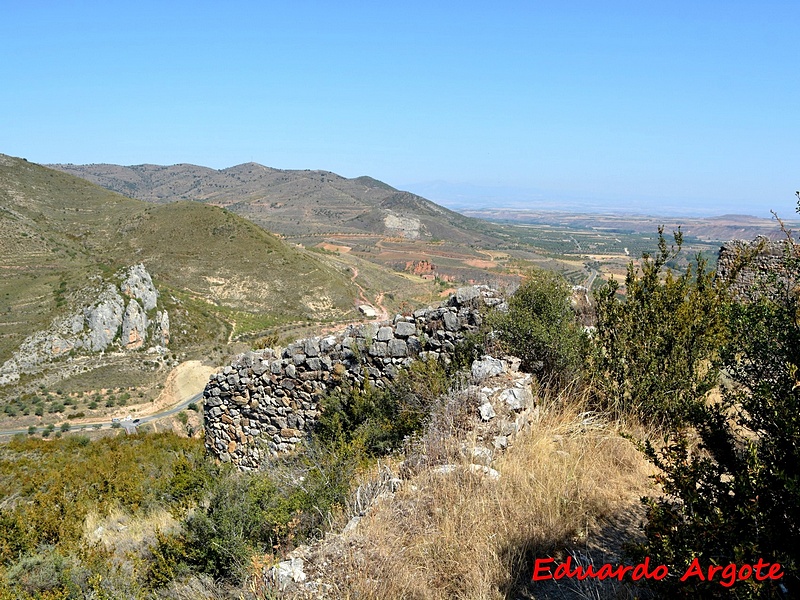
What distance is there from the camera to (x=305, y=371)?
8.17 metres

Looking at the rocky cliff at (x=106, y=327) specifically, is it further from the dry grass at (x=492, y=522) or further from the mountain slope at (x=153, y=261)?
the dry grass at (x=492, y=522)

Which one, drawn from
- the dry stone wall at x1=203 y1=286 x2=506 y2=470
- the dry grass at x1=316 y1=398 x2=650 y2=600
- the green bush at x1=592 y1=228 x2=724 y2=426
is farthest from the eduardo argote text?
the dry stone wall at x1=203 y1=286 x2=506 y2=470

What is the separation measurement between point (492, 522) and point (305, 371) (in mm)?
5594

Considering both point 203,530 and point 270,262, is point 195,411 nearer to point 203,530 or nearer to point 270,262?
point 203,530

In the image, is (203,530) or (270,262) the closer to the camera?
(203,530)

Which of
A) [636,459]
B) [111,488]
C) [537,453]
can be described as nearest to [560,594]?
[537,453]

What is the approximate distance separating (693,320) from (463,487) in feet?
9.28

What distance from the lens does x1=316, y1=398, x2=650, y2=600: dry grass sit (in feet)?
8.83

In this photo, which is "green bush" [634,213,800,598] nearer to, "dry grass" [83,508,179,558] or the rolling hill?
"dry grass" [83,508,179,558]

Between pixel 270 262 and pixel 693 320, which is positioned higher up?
pixel 693 320

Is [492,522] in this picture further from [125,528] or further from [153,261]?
[153,261]

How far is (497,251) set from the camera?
117 metres

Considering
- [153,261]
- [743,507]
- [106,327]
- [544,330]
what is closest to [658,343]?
[544,330]

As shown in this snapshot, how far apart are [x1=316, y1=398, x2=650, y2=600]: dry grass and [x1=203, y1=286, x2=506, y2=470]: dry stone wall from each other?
341 centimetres
